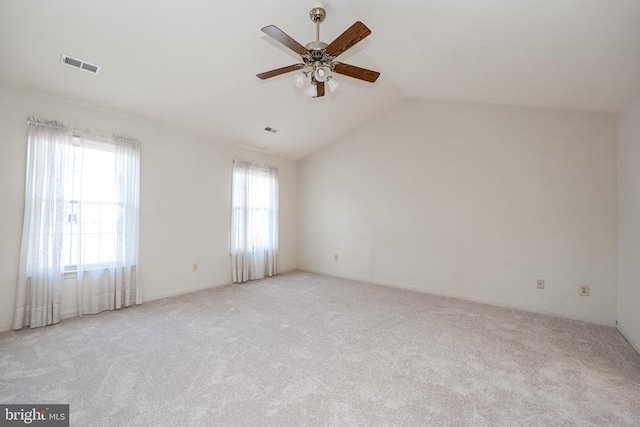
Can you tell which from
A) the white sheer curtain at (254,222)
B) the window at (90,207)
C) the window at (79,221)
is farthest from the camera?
the white sheer curtain at (254,222)

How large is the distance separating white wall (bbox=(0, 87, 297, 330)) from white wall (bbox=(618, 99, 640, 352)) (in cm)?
497

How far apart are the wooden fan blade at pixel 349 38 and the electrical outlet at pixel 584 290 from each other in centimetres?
382

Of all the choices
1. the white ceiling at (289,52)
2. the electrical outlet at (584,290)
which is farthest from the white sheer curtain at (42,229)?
the electrical outlet at (584,290)

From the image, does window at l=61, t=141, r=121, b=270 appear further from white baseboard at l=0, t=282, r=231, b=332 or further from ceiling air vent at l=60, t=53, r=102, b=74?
ceiling air vent at l=60, t=53, r=102, b=74

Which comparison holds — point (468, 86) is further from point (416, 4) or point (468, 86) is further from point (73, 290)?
point (73, 290)

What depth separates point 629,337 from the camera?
8.71 ft

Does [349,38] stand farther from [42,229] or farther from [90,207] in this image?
[42,229]

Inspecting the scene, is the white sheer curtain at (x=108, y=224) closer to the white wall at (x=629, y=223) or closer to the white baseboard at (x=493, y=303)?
the white baseboard at (x=493, y=303)

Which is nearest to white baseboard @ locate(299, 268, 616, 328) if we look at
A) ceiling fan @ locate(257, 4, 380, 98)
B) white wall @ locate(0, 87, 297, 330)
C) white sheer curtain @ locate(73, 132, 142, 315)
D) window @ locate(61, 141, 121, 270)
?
white wall @ locate(0, 87, 297, 330)

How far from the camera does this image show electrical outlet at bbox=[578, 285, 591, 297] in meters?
3.18

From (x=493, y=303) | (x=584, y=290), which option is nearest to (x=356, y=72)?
(x=493, y=303)

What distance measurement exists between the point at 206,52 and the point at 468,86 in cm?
313

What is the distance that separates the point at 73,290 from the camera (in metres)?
3.10

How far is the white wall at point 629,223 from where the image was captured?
8.36ft
